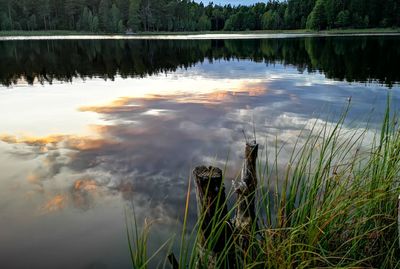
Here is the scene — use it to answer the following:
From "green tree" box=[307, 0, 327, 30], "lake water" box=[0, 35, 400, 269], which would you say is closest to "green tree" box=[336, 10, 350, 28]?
"green tree" box=[307, 0, 327, 30]

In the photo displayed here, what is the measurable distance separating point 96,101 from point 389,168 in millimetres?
16133

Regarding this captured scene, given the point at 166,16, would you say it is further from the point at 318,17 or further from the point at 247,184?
the point at 247,184

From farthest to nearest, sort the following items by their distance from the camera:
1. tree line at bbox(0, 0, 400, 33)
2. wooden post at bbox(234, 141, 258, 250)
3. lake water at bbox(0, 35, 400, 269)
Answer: tree line at bbox(0, 0, 400, 33), lake water at bbox(0, 35, 400, 269), wooden post at bbox(234, 141, 258, 250)

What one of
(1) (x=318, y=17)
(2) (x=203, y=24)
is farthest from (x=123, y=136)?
(2) (x=203, y=24)

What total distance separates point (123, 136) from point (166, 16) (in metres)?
147

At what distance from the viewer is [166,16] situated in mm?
149500

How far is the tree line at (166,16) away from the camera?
12200 cm

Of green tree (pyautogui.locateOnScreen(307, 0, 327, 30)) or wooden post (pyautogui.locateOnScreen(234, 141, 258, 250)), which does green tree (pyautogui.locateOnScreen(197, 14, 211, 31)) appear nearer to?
green tree (pyautogui.locateOnScreen(307, 0, 327, 30))

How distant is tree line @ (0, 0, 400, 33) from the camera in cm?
12200

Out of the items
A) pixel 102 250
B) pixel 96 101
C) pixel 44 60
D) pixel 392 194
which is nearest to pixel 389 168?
pixel 392 194

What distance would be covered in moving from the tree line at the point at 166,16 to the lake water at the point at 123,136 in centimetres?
10560

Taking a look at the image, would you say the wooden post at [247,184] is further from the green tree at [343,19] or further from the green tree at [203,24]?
the green tree at [203,24]

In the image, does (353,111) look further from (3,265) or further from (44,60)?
(44,60)

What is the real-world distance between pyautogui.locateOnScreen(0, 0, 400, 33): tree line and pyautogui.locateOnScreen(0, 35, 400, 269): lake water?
106 m
